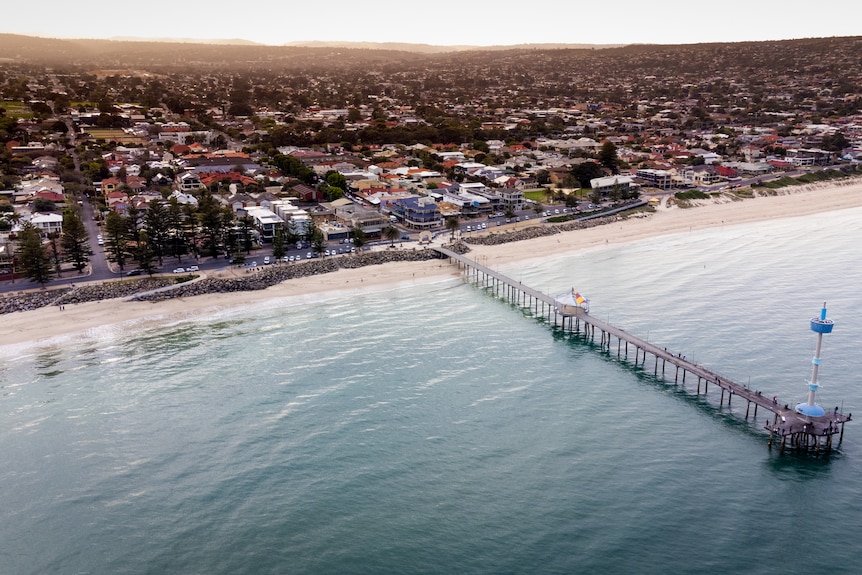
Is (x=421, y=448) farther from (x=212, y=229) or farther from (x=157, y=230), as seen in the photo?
(x=157, y=230)

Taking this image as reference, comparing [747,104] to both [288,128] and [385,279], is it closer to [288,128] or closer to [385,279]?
[288,128]

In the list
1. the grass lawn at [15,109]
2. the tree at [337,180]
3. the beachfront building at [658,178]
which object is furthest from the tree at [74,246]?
the grass lawn at [15,109]

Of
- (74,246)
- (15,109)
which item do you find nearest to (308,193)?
(74,246)

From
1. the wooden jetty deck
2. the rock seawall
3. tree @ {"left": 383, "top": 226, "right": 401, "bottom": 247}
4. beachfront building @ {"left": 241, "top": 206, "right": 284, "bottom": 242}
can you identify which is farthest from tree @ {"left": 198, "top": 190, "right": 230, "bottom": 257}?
the wooden jetty deck

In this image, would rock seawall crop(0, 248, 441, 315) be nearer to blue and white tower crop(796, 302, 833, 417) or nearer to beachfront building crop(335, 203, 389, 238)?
beachfront building crop(335, 203, 389, 238)

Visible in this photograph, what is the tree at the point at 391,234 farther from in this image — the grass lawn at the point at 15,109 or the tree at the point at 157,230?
the grass lawn at the point at 15,109
